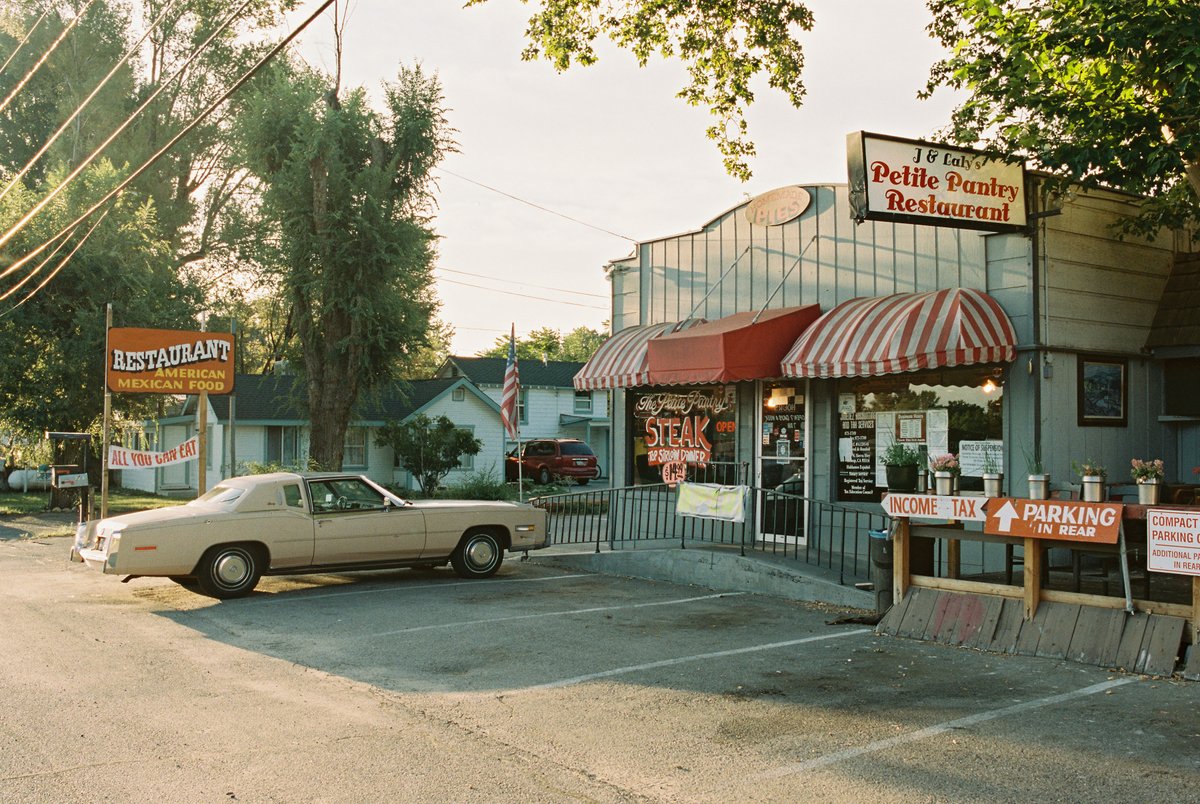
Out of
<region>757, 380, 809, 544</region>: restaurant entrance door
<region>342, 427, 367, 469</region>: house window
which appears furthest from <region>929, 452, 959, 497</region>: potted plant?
<region>342, 427, 367, 469</region>: house window

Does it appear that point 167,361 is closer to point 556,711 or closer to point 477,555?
point 477,555

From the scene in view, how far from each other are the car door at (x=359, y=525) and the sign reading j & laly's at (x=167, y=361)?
19.2 feet

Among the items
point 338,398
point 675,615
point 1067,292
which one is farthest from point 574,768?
point 338,398

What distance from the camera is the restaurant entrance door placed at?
548 inches

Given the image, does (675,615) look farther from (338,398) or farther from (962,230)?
(338,398)

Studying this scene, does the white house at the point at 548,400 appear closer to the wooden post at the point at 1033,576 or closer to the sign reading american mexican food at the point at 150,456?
the sign reading american mexican food at the point at 150,456

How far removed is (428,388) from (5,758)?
3413cm

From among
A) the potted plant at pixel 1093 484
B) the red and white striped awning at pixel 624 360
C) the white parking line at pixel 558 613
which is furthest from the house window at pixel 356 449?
the potted plant at pixel 1093 484

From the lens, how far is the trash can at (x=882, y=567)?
988cm

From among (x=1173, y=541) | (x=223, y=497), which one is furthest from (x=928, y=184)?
(x=223, y=497)

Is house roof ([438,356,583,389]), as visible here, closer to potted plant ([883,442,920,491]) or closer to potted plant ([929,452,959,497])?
potted plant ([883,442,920,491])

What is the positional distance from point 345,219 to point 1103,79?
60.8 feet

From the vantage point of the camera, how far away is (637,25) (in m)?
15.2

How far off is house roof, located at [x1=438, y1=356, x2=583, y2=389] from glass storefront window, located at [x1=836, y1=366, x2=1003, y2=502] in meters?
32.8
